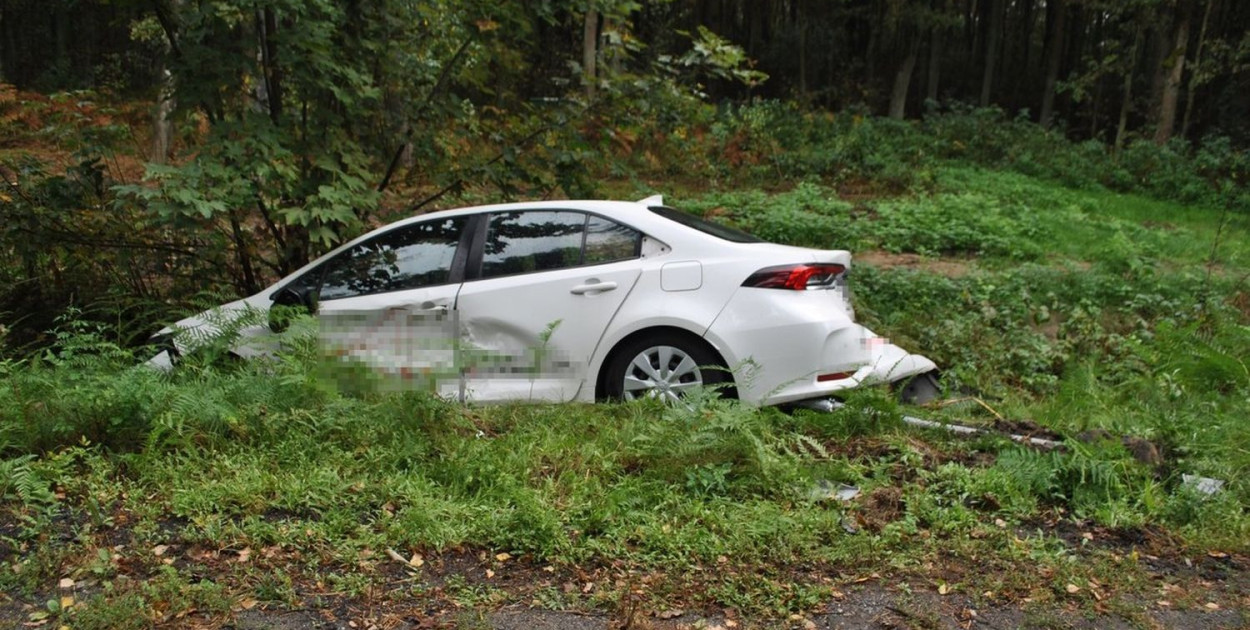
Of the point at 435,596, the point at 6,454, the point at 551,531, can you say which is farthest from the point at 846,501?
the point at 6,454

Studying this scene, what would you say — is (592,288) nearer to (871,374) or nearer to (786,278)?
(786,278)

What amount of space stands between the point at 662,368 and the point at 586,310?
0.60 meters

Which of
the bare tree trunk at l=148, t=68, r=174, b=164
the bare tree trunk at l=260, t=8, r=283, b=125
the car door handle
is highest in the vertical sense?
the bare tree trunk at l=260, t=8, r=283, b=125

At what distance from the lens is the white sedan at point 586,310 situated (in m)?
5.30

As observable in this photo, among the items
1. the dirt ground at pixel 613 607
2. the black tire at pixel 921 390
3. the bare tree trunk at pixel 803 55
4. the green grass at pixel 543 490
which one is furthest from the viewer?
the bare tree trunk at pixel 803 55

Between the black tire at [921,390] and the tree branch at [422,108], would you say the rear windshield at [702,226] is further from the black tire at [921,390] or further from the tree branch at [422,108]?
the tree branch at [422,108]

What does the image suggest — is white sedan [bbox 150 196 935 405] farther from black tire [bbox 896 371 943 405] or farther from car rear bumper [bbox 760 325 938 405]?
black tire [bbox 896 371 943 405]

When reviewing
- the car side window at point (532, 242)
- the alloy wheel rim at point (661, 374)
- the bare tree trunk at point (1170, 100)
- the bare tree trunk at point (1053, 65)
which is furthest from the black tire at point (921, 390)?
the bare tree trunk at point (1053, 65)

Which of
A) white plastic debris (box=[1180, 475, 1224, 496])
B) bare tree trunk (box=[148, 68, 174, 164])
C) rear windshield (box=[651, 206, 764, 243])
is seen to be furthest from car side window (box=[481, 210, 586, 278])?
white plastic debris (box=[1180, 475, 1224, 496])

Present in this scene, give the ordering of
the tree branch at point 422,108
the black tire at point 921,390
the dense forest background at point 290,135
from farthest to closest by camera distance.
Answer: the tree branch at point 422,108 → the dense forest background at point 290,135 → the black tire at point 921,390

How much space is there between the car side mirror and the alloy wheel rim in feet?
7.15

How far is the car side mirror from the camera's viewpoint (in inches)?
226

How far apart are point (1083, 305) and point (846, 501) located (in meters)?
6.18

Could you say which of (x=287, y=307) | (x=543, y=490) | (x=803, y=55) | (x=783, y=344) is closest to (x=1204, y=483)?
(x=783, y=344)
